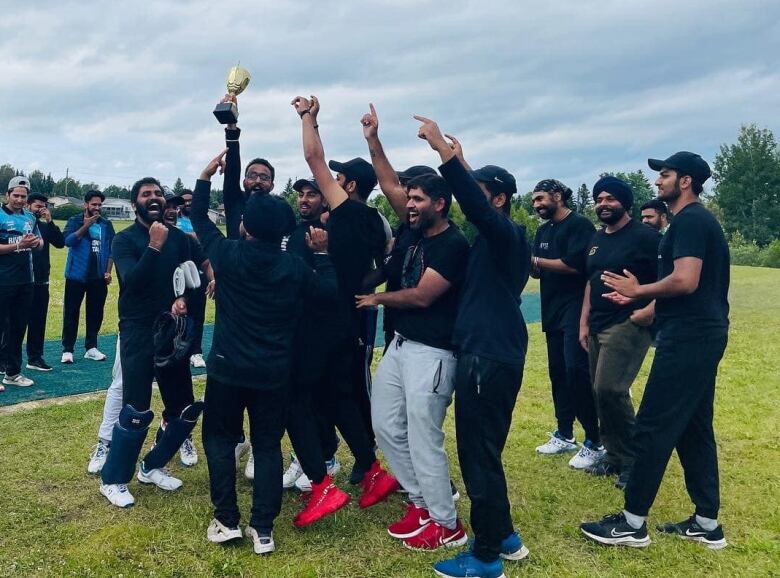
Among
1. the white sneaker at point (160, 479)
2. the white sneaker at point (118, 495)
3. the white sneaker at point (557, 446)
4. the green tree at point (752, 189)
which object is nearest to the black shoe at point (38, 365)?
the white sneaker at point (160, 479)

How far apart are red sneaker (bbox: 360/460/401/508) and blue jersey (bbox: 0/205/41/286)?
18.0 feet

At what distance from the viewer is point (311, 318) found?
4391 millimetres

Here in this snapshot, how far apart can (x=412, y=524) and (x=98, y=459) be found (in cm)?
262

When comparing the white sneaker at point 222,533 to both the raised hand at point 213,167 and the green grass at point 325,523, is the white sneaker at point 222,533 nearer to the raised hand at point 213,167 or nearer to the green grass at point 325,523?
the green grass at point 325,523

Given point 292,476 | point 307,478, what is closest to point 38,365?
point 292,476

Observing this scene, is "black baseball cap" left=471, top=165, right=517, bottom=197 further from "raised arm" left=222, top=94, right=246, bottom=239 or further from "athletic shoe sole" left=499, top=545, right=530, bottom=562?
"athletic shoe sole" left=499, top=545, right=530, bottom=562

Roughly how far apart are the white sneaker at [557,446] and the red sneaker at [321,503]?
2.35m

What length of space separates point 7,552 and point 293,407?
1.84m

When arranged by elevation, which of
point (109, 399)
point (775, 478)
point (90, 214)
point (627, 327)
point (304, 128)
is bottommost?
point (775, 478)

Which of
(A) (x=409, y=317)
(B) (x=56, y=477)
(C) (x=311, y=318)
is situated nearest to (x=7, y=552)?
(B) (x=56, y=477)

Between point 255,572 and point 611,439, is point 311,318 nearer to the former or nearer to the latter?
point 255,572

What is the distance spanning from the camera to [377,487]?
464 centimetres

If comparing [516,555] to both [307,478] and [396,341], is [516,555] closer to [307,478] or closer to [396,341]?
[396,341]

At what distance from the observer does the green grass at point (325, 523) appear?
3783 mm
